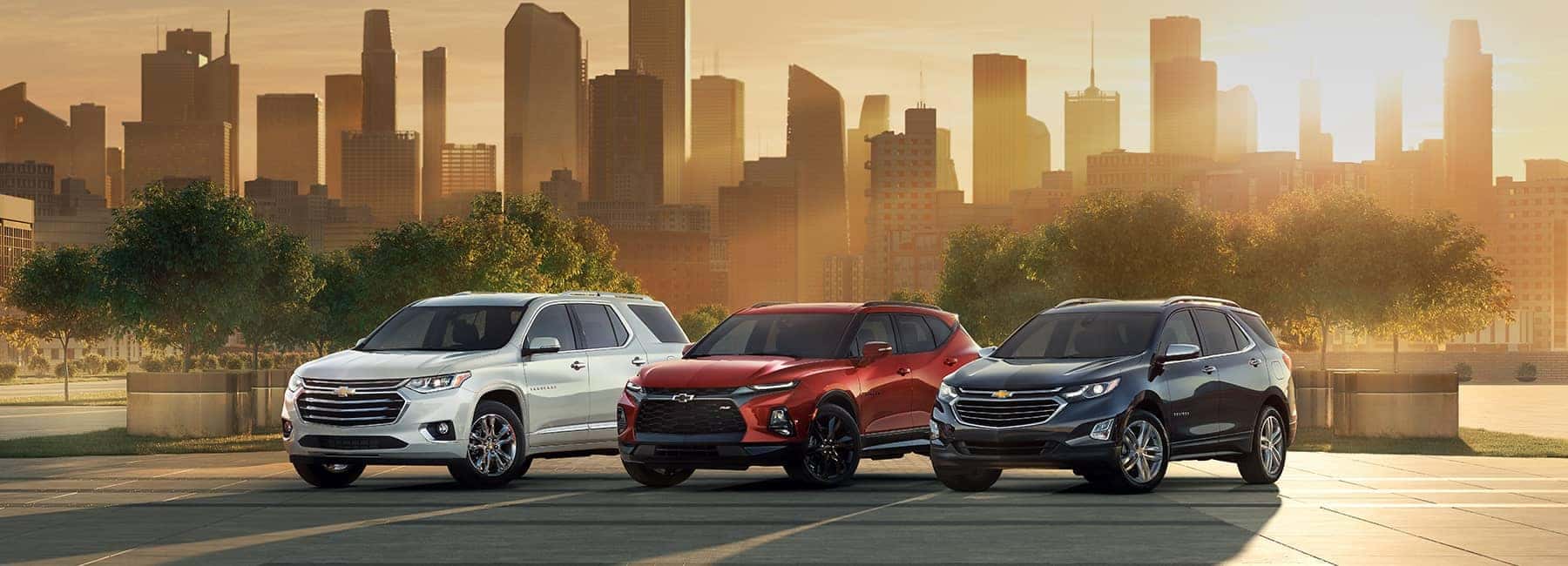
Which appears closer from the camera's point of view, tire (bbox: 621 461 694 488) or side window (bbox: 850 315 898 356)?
tire (bbox: 621 461 694 488)

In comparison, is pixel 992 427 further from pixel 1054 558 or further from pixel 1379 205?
pixel 1379 205

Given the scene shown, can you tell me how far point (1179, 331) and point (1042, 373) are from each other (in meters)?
2.02

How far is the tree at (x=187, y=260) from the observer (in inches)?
1411

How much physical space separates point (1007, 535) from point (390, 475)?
30.6 ft

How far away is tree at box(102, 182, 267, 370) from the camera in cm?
3584

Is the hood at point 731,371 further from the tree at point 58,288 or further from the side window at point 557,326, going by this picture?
the tree at point 58,288

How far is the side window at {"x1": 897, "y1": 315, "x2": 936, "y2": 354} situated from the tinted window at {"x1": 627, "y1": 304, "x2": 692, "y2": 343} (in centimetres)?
309

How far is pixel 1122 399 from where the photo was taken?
1661 cm

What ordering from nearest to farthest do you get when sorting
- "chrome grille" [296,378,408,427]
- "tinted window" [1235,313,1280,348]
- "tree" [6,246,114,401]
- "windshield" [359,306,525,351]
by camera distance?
"chrome grille" [296,378,408,427] → "tinted window" [1235,313,1280,348] → "windshield" [359,306,525,351] → "tree" [6,246,114,401]

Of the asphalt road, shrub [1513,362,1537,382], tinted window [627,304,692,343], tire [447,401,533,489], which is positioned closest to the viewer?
the asphalt road

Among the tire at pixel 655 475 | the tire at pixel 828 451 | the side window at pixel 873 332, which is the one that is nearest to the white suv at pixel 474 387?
the tire at pixel 655 475

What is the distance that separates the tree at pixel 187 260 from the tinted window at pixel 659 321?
1670cm

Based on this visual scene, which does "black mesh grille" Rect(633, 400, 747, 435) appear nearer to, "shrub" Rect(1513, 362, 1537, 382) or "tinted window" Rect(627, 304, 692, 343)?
"tinted window" Rect(627, 304, 692, 343)

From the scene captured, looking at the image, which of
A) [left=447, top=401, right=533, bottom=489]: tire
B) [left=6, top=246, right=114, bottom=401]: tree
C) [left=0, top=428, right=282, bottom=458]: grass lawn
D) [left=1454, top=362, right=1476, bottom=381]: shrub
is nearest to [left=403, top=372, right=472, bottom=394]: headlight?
[left=447, top=401, right=533, bottom=489]: tire
